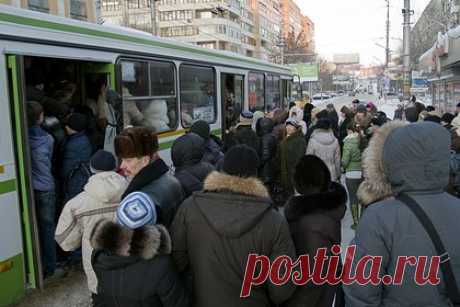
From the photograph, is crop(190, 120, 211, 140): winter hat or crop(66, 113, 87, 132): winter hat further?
crop(190, 120, 211, 140): winter hat

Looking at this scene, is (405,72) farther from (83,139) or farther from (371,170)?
(371,170)

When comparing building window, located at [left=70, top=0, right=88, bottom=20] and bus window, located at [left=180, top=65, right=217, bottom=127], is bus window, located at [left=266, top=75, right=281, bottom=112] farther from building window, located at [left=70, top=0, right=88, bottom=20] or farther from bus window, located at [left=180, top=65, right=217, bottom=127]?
building window, located at [left=70, top=0, right=88, bottom=20]

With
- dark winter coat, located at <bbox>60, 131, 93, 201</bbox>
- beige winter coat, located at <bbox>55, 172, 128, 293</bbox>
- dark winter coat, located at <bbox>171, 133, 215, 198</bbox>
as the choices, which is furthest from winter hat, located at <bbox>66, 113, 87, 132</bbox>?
beige winter coat, located at <bbox>55, 172, 128, 293</bbox>

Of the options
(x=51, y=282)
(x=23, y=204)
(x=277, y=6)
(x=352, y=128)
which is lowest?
(x=51, y=282)

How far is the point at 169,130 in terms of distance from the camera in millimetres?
7402

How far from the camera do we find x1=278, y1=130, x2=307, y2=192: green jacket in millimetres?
6910

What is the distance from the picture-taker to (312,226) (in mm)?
2930

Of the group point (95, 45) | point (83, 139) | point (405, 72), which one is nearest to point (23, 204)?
point (83, 139)

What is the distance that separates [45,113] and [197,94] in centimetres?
335

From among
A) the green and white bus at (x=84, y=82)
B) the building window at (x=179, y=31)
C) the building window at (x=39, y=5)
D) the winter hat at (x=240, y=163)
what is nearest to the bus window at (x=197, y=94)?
the green and white bus at (x=84, y=82)

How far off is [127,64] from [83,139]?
1.50 m

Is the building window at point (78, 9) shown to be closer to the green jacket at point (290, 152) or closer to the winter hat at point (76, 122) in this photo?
the green jacket at point (290, 152)

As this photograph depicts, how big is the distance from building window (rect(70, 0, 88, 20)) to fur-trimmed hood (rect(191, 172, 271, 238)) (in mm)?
30775

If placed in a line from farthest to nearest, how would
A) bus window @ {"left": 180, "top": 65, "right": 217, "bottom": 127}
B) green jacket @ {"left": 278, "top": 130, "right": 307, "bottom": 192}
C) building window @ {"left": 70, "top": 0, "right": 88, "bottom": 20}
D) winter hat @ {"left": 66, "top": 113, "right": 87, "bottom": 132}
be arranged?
1. building window @ {"left": 70, "top": 0, "right": 88, "bottom": 20}
2. bus window @ {"left": 180, "top": 65, "right": 217, "bottom": 127}
3. green jacket @ {"left": 278, "top": 130, "right": 307, "bottom": 192}
4. winter hat @ {"left": 66, "top": 113, "right": 87, "bottom": 132}
